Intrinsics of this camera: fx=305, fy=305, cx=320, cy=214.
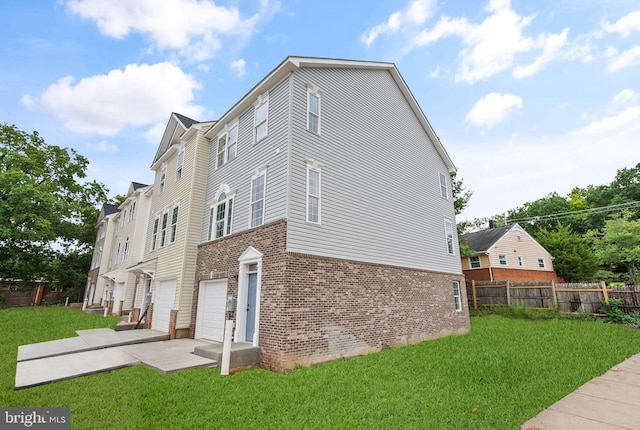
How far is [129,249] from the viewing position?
21.2 meters

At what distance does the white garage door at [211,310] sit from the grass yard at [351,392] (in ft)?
10.9

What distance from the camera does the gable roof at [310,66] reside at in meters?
9.88

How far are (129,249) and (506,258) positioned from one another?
97.2 feet

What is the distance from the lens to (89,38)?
1159 cm

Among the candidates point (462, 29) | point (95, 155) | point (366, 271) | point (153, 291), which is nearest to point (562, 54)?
point (462, 29)

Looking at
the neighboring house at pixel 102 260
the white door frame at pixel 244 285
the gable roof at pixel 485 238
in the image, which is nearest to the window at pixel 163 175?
the white door frame at pixel 244 285

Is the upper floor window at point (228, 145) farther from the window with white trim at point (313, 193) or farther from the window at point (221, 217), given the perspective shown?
the window with white trim at point (313, 193)

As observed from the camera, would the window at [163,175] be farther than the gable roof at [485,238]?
No

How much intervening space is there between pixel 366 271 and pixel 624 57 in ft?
44.3

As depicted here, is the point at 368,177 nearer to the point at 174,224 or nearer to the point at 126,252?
the point at 174,224

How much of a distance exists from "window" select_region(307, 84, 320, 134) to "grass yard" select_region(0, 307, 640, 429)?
7.13 meters

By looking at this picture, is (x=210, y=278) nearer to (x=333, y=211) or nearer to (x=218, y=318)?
(x=218, y=318)

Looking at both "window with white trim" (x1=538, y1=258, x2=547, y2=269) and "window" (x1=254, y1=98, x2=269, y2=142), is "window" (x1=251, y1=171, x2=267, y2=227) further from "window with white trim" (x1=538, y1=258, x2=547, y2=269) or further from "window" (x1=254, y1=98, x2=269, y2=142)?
"window with white trim" (x1=538, y1=258, x2=547, y2=269)

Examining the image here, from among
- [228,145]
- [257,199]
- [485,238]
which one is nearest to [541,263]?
[485,238]
